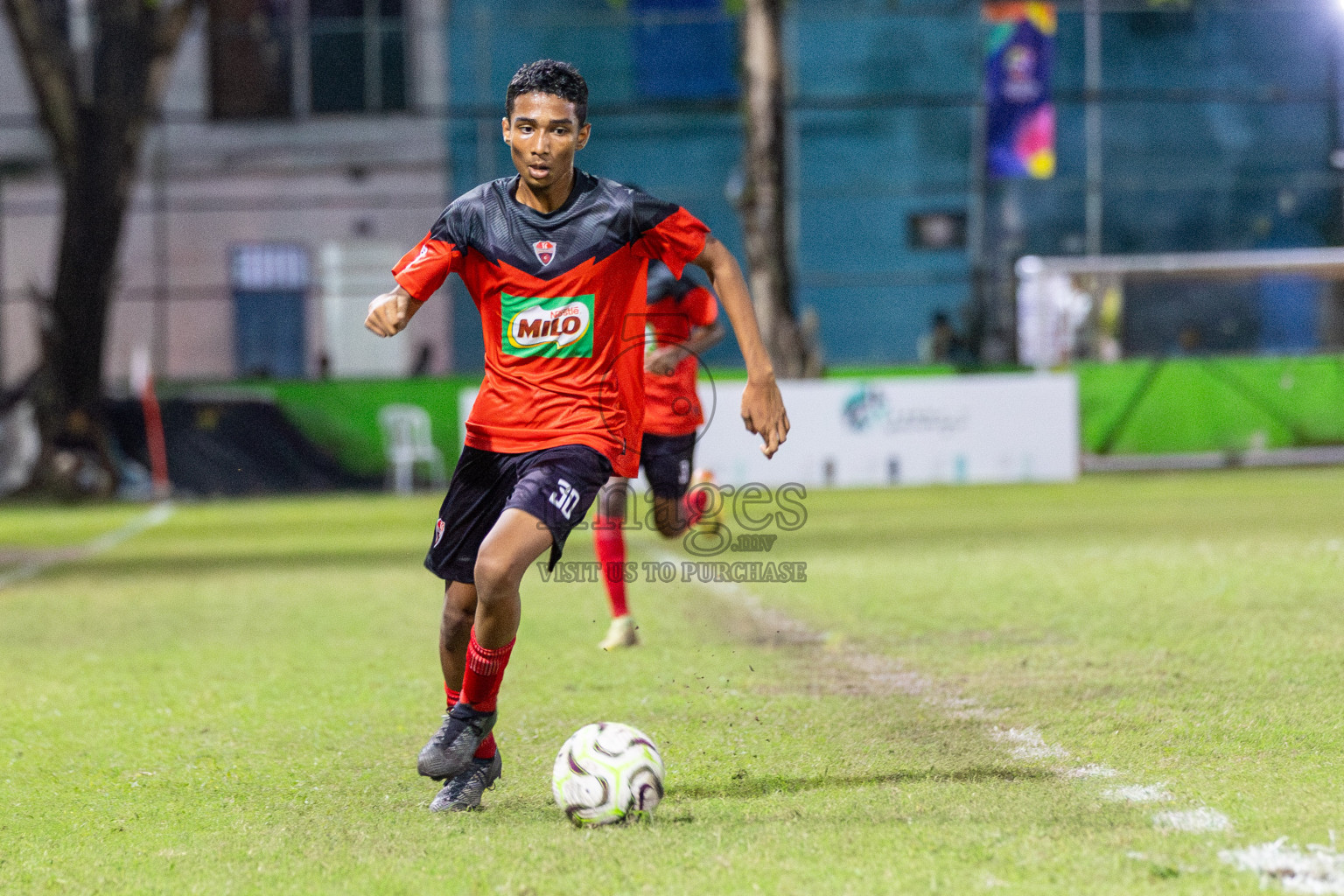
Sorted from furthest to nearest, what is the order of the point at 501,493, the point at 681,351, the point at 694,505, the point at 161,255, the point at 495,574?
the point at 161,255 < the point at 694,505 < the point at 681,351 < the point at 501,493 < the point at 495,574

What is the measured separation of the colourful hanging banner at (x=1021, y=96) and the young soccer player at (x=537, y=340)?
24.7 metres

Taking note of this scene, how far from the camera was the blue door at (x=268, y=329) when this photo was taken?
29.6m

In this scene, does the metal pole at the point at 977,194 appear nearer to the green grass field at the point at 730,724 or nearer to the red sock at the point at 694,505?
the green grass field at the point at 730,724

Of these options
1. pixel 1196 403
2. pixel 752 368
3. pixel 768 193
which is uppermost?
pixel 768 193

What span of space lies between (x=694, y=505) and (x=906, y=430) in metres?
11.6

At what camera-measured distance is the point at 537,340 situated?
4.87m

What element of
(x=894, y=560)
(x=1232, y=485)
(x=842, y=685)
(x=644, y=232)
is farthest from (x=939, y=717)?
(x=1232, y=485)

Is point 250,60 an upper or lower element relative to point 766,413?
upper

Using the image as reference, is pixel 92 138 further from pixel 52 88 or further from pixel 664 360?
pixel 664 360

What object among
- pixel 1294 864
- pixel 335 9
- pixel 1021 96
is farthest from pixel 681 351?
pixel 335 9

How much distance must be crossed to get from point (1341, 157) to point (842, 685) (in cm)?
2577

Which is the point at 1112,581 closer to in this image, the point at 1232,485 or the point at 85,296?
the point at 1232,485

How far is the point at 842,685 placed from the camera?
6738 millimetres

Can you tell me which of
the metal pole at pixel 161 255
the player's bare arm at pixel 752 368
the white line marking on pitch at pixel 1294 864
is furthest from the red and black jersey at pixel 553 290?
the metal pole at pixel 161 255
